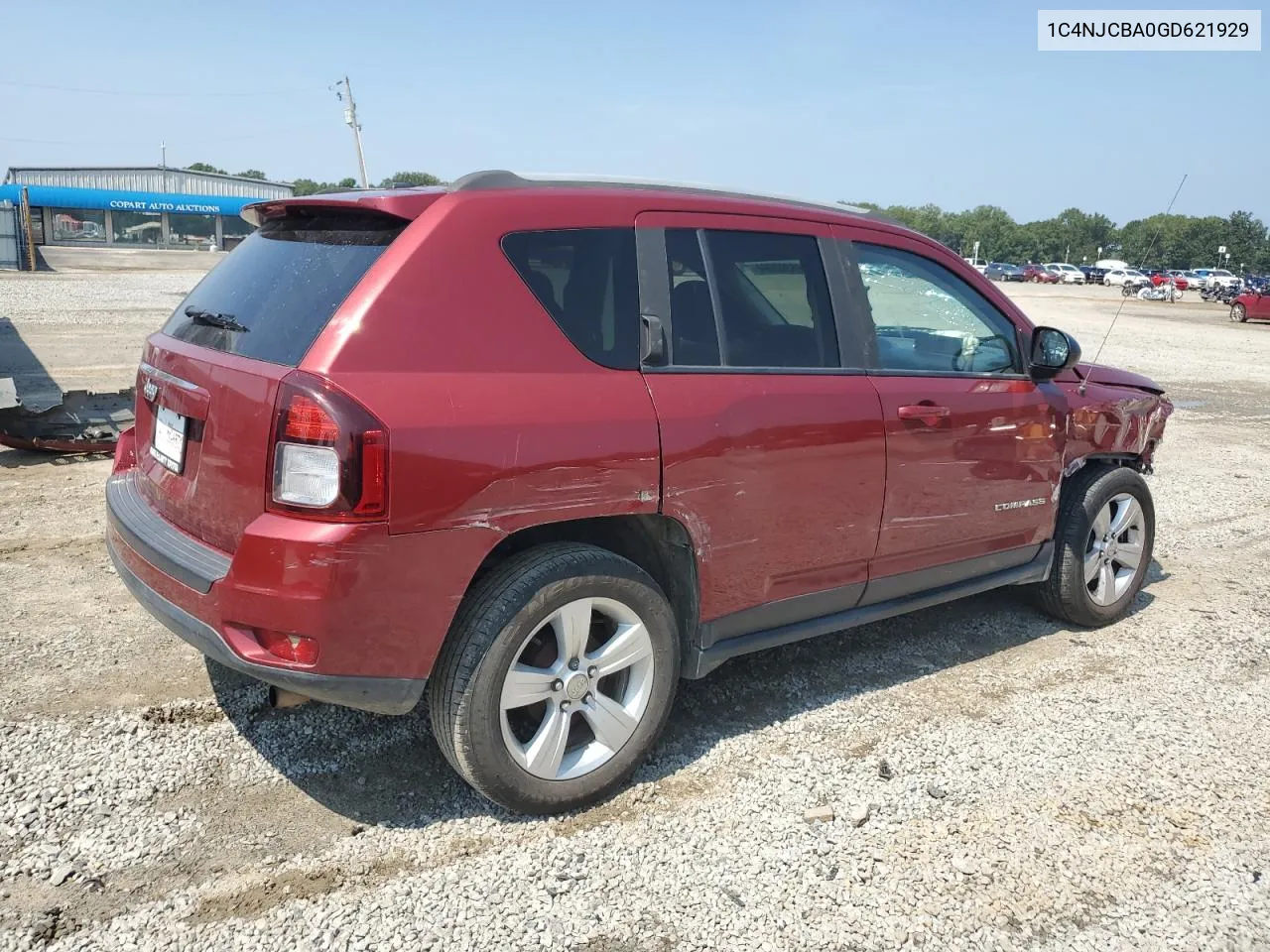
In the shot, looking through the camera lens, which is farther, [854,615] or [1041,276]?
[1041,276]

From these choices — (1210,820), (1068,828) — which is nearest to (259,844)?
(1068,828)

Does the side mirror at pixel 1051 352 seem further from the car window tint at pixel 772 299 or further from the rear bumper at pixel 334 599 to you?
the rear bumper at pixel 334 599

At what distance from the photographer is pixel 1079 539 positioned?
4684 millimetres

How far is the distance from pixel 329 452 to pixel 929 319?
2714 millimetres

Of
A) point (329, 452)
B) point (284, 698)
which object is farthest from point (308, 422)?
point (284, 698)

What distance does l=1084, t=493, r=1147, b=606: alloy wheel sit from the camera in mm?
4820

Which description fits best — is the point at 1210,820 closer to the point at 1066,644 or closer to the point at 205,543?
the point at 1066,644

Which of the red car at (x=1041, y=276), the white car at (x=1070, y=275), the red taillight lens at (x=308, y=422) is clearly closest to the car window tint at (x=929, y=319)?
the red taillight lens at (x=308, y=422)

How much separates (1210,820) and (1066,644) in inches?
60.2

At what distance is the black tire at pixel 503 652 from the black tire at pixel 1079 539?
101 inches

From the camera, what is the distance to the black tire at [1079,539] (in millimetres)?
4691

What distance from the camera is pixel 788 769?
136 inches

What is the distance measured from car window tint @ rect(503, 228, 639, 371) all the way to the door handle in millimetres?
1220

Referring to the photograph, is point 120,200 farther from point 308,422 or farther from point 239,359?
point 308,422
